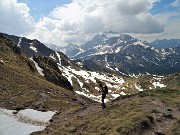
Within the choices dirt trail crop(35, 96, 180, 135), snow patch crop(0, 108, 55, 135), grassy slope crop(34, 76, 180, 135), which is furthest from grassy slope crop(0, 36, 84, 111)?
grassy slope crop(34, 76, 180, 135)

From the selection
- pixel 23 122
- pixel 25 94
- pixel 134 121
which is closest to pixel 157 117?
pixel 134 121

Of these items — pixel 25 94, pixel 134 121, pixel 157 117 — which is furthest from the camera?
pixel 25 94

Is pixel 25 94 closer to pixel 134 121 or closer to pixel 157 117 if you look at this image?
pixel 157 117

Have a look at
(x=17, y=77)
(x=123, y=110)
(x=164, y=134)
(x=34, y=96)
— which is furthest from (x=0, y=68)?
(x=164, y=134)

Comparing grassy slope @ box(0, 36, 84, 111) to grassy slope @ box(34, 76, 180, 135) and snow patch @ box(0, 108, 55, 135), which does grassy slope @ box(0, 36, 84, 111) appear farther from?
grassy slope @ box(34, 76, 180, 135)

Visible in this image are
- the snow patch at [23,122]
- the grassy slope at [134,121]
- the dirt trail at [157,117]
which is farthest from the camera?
the snow patch at [23,122]

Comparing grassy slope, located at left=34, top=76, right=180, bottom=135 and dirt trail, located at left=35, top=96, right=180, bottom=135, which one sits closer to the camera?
grassy slope, located at left=34, top=76, right=180, bottom=135

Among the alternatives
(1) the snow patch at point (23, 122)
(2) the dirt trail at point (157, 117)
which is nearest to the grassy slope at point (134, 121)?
(2) the dirt trail at point (157, 117)

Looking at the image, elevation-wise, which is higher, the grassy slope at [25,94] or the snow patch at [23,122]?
the grassy slope at [25,94]

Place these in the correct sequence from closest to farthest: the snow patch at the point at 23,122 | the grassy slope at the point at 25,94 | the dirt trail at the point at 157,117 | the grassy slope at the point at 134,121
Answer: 1. the grassy slope at the point at 134,121
2. the dirt trail at the point at 157,117
3. the snow patch at the point at 23,122
4. the grassy slope at the point at 25,94

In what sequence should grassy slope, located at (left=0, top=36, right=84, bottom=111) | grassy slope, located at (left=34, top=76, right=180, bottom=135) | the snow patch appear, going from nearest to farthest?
grassy slope, located at (left=34, top=76, right=180, bottom=135) < the snow patch < grassy slope, located at (left=0, top=36, right=84, bottom=111)

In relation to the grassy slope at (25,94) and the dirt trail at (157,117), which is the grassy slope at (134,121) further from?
the grassy slope at (25,94)

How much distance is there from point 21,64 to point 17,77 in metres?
52.5

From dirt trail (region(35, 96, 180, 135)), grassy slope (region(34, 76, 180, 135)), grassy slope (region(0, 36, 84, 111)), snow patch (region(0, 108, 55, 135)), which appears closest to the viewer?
grassy slope (region(34, 76, 180, 135))
